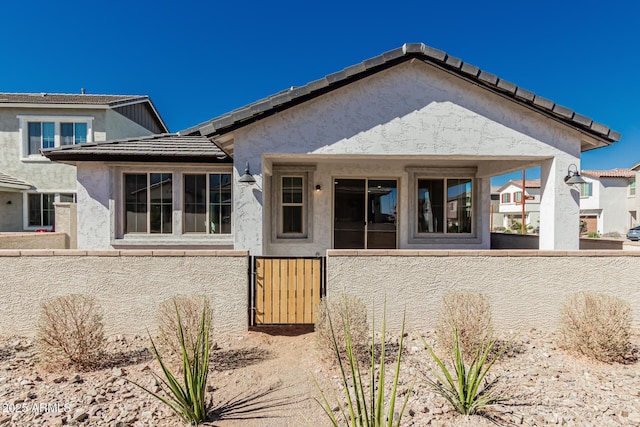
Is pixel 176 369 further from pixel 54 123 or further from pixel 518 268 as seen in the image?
pixel 54 123

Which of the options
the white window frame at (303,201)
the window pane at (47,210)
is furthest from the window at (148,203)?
the window pane at (47,210)

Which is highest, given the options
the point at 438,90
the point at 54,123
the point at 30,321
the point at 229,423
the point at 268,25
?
the point at 268,25

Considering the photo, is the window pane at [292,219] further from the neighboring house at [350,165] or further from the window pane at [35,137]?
the window pane at [35,137]

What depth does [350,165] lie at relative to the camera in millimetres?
9797

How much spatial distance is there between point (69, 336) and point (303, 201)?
6555mm

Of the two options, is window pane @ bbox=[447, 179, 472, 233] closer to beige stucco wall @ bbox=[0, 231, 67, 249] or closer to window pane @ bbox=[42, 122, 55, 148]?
beige stucco wall @ bbox=[0, 231, 67, 249]

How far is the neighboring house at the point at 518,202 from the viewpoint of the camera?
46.4 meters

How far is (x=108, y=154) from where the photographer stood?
8477 millimetres

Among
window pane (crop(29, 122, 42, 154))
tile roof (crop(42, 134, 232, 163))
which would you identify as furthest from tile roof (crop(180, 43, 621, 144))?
window pane (crop(29, 122, 42, 154))

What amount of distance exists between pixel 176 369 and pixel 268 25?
19.4 m

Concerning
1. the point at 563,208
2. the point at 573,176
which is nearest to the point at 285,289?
the point at 563,208

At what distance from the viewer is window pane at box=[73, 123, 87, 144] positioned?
16328mm

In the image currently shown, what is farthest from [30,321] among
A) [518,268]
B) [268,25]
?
[268,25]

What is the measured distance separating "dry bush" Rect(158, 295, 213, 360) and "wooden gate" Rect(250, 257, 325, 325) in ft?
3.82
